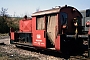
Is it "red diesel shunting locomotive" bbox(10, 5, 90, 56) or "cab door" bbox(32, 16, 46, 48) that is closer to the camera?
"red diesel shunting locomotive" bbox(10, 5, 90, 56)

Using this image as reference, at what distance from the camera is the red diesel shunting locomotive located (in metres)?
10.4

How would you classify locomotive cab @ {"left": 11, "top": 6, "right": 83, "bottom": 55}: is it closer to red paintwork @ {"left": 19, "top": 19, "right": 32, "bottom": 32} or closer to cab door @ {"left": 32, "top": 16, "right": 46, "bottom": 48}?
cab door @ {"left": 32, "top": 16, "right": 46, "bottom": 48}

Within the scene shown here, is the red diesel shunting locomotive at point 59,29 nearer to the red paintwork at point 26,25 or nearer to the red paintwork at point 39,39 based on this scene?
the red paintwork at point 39,39

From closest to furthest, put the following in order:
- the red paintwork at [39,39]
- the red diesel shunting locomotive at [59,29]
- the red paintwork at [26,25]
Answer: the red diesel shunting locomotive at [59,29] < the red paintwork at [39,39] < the red paintwork at [26,25]

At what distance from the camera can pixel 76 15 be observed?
1205cm

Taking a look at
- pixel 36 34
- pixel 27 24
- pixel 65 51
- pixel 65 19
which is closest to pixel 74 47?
pixel 65 51

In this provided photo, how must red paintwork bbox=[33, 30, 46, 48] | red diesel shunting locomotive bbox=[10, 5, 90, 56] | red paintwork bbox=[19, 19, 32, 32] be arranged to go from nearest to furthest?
red diesel shunting locomotive bbox=[10, 5, 90, 56] → red paintwork bbox=[33, 30, 46, 48] → red paintwork bbox=[19, 19, 32, 32]

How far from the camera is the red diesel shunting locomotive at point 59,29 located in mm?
10398

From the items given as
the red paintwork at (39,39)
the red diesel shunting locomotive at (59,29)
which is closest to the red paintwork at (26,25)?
the red diesel shunting locomotive at (59,29)

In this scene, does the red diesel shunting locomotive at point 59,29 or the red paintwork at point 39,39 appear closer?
the red diesel shunting locomotive at point 59,29

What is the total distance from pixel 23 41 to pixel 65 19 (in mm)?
5143

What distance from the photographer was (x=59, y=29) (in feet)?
34.9

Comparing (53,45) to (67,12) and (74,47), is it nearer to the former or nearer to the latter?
(74,47)

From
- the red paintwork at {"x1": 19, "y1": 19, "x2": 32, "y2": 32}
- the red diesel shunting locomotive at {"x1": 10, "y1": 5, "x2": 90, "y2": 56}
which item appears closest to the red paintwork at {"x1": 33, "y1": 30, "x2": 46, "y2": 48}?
the red diesel shunting locomotive at {"x1": 10, "y1": 5, "x2": 90, "y2": 56}
